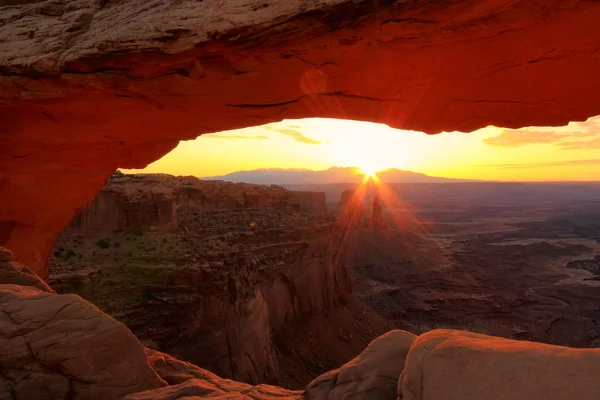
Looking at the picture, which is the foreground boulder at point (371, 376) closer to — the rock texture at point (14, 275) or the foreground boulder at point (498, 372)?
the foreground boulder at point (498, 372)

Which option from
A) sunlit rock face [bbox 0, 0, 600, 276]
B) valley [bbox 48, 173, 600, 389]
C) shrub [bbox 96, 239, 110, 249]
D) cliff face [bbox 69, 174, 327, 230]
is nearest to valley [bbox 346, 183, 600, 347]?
valley [bbox 48, 173, 600, 389]

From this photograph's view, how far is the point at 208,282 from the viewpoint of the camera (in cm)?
1459

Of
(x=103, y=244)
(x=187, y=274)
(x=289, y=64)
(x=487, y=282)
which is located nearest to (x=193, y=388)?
(x=289, y=64)

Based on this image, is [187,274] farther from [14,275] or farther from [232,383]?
[232,383]

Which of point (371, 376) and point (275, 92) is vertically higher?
point (275, 92)

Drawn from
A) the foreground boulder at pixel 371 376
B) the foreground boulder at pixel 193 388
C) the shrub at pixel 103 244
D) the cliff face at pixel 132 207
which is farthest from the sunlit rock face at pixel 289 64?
the cliff face at pixel 132 207

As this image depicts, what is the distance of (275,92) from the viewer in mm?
6473

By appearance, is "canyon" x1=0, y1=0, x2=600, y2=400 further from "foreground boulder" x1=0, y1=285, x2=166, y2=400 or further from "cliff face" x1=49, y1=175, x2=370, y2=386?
"cliff face" x1=49, y1=175, x2=370, y2=386

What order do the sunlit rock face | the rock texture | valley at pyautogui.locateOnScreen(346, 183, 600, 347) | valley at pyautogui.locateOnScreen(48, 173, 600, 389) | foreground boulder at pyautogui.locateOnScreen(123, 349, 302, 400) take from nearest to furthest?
foreground boulder at pyautogui.locateOnScreen(123, 349, 302, 400), the sunlit rock face, the rock texture, valley at pyautogui.locateOnScreen(48, 173, 600, 389), valley at pyautogui.locateOnScreen(346, 183, 600, 347)

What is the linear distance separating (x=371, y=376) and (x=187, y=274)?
11.4 meters

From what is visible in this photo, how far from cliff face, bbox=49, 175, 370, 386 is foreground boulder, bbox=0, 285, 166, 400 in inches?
358

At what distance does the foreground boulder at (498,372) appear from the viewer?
2.78 metres

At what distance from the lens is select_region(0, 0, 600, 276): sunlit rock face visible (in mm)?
4699

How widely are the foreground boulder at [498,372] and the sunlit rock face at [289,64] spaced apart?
3.76 m
